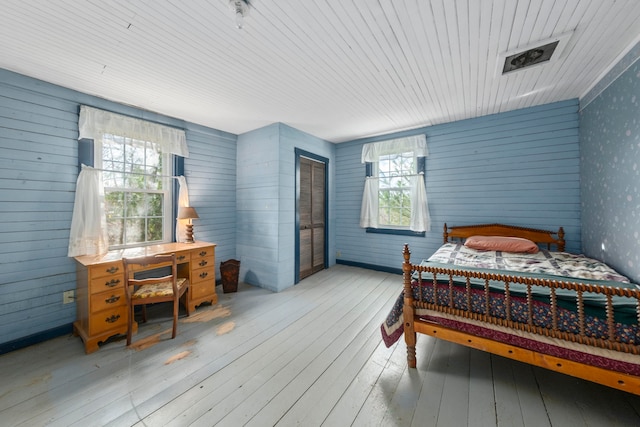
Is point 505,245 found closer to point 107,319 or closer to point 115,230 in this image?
point 107,319

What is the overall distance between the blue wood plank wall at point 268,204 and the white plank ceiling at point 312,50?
744 mm

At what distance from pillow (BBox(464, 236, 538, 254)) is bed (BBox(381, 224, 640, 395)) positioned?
48 cm

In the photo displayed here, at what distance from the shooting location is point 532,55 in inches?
81.8

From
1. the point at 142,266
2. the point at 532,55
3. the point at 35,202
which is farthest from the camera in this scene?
the point at 142,266

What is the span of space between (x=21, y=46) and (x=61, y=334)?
2697 mm

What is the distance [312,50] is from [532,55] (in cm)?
198

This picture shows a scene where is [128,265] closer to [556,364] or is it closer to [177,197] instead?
[177,197]

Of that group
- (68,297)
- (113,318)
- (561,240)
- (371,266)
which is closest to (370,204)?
(371,266)

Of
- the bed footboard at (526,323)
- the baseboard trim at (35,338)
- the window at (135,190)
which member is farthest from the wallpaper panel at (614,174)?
the baseboard trim at (35,338)

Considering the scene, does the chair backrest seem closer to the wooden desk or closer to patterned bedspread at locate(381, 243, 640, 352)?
the wooden desk

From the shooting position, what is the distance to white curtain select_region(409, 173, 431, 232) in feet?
12.9

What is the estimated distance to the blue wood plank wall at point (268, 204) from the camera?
357 centimetres

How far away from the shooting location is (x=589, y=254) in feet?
9.07

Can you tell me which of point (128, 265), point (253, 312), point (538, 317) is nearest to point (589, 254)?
point (538, 317)
